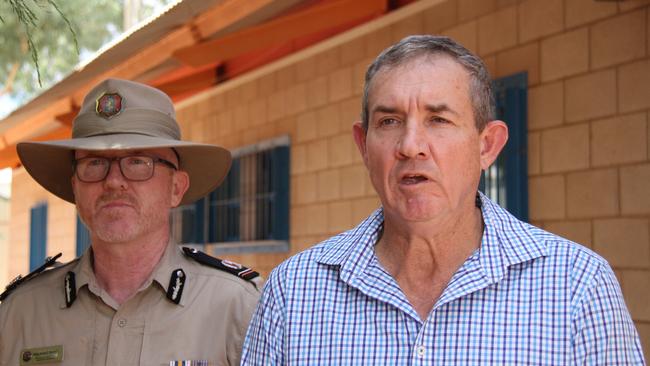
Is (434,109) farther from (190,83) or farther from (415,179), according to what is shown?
(190,83)

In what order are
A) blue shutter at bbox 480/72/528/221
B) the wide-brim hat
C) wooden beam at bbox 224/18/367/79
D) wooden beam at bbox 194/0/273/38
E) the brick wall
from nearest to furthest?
1. the wide-brim hat
2. the brick wall
3. blue shutter at bbox 480/72/528/221
4. wooden beam at bbox 194/0/273/38
5. wooden beam at bbox 224/18/367/79

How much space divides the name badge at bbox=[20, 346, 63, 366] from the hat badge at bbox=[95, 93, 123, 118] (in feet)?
2.47

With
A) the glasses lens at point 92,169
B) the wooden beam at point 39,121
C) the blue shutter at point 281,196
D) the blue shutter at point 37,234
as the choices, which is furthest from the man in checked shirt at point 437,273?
the blue shutter at point 37,234

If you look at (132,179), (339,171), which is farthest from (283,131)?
(132,179)

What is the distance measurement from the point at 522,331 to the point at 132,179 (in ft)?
4.57

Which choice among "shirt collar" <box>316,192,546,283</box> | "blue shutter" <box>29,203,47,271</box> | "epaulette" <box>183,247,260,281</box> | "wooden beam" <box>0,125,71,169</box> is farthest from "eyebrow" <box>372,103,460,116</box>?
"blue shutter" <box>29,203,47,271</box>

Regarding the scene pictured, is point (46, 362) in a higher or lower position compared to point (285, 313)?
lower

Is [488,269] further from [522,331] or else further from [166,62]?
[166,62]

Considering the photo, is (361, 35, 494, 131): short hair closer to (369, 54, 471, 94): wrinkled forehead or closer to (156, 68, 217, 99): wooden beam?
(369, 54, 471, 94): wrinkled forehead

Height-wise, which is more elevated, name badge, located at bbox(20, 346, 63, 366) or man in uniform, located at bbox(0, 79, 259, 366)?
man in uniform, located at bbox(0, 79, 259, 366)

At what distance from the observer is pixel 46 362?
2.79m

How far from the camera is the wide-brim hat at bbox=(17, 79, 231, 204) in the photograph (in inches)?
114

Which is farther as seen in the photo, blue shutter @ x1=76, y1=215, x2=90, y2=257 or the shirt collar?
blue shutter @ x1=76, y1=215, x2=90, y2=257

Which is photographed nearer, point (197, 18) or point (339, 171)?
point (197, 18)
